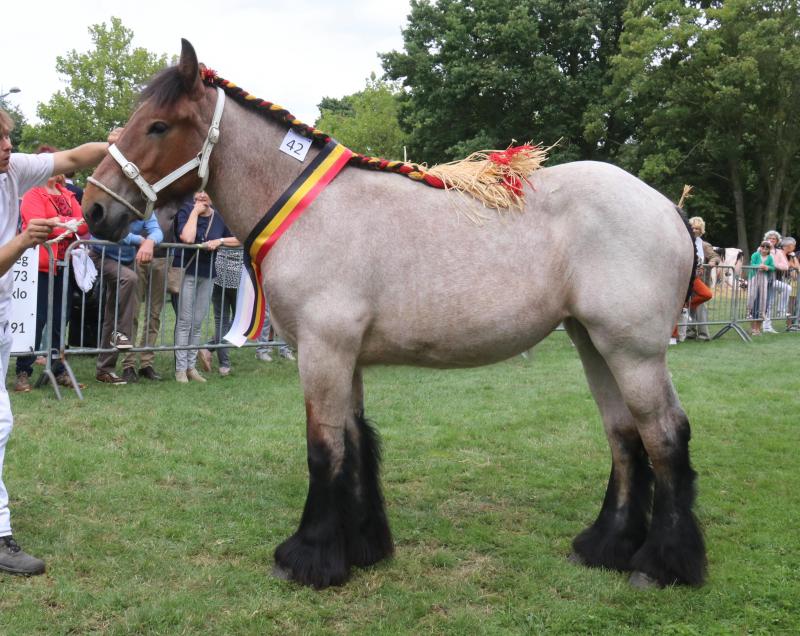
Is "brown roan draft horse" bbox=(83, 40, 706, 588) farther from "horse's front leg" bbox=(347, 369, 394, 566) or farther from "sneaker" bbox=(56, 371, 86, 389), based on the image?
"sneaker" bbox=(56, 371, 86, 389)

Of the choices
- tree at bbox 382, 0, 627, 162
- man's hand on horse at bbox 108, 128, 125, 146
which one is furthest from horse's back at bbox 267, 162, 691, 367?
tree at bbox 382, 0, 627, 162

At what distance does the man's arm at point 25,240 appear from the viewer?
11.7ft

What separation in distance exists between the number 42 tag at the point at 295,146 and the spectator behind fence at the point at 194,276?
5.28 metres

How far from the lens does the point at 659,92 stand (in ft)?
104

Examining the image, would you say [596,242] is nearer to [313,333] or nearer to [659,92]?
[313,333]

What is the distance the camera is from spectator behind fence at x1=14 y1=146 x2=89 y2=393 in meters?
7.50

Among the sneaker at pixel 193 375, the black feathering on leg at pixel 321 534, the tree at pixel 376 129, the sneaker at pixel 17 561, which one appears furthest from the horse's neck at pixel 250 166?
the tree at pixel 376 129

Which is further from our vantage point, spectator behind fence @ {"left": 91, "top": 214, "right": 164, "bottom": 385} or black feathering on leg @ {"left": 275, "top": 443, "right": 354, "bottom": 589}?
spectator behind fence @ {"left": 91, "top": 214, "right": 164, "bottom": 385}

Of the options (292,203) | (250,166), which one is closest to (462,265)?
(292,203)

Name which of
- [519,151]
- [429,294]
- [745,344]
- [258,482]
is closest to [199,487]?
[258,482]

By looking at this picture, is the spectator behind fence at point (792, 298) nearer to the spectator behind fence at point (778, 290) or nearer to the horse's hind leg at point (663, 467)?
the spectator behind fence at point (778, 290)

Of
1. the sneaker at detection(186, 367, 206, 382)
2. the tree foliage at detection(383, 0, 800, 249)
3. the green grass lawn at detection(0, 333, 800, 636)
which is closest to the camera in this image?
the green grass lawn at detection(0, 333, 800, 636)

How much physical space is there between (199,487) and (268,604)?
194cm

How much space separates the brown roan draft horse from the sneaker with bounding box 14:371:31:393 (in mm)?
5189
